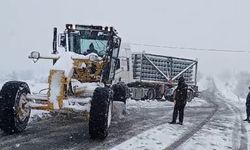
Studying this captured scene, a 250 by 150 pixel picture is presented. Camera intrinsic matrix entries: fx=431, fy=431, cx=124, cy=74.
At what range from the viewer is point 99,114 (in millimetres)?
8680

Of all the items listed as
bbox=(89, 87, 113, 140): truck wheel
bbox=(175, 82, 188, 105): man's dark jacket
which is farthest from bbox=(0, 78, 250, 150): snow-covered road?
bbox=(175, 82, 188, 105): man's dark jacket

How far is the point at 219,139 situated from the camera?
10.5 meters

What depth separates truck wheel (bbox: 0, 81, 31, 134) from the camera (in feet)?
29.2

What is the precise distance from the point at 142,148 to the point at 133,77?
59.4ft

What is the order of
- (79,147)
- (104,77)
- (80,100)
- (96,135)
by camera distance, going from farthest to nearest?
1. (104,77)
2. (80,100)
3. (96,135)
4. (79,147)

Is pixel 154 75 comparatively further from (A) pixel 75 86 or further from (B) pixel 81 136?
(B) pixel 81 136

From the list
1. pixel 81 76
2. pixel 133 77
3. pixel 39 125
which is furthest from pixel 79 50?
pixel 133 77

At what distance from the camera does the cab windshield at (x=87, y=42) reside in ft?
39.6

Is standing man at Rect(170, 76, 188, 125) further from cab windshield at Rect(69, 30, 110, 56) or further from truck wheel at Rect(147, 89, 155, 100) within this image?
truck wheel at Rect(147, 89, 155, 100)

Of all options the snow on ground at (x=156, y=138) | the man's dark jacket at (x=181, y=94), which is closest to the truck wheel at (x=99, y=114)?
the snow on ground at (x=156, y=138)

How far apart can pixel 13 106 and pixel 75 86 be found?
1817 millimetres

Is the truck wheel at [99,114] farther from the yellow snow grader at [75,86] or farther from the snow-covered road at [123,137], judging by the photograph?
the snow-covered road at [123,137]

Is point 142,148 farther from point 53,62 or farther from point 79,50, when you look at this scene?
point 79,50

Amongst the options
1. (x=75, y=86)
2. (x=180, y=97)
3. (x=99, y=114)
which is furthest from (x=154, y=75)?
(x=99, y=114)
